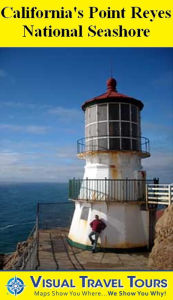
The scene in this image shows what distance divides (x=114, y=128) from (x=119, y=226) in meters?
5.81

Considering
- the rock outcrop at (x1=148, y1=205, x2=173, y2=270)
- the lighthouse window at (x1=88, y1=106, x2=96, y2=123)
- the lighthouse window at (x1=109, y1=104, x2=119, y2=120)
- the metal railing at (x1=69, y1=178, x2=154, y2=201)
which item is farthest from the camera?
the lighthouse window at (x1=88, y1=106, x2=96, y2=123)

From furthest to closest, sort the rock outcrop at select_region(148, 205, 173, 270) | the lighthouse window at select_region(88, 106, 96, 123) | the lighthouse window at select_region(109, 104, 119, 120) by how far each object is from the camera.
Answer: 1. the lighthouse window at select_region(88, 106, 96, 123)
2. the lighthouse window at select_region(109, 104, 119, 120)
3. the rock outcrop at select_region(148, 205, 173, 270)

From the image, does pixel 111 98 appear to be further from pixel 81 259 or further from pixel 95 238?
pixel 81 259

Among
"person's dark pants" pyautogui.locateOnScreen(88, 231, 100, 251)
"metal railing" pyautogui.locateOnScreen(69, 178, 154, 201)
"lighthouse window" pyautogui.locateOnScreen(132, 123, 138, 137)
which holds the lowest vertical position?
"person's dark pants" pyautogui.locateOnScreen(88, 231, 100, 251)

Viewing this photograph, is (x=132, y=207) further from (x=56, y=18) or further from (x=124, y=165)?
(x=56, y=18)

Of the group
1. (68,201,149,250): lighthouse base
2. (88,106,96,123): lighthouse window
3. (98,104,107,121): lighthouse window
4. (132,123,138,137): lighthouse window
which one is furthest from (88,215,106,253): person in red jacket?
(88,106,96,123): lighthouse window

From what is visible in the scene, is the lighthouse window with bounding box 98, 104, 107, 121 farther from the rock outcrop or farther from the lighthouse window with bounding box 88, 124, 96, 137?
the rock outcrop

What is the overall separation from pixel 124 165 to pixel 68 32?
28.3 ft

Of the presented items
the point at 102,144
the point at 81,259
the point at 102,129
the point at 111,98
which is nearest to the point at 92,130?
the point at 102,129

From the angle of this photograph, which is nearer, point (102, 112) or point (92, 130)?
point (102, 112)

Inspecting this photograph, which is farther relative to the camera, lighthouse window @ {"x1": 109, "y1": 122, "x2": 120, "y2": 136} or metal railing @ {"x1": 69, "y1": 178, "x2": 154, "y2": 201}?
→ lighthouse window @ {"x1": 109, "y1": 122, "x2": 120, "y2": 136}

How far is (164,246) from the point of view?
817 centimetres

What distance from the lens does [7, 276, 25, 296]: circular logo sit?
7133 mm

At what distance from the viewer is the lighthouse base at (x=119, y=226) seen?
45.5 ft
